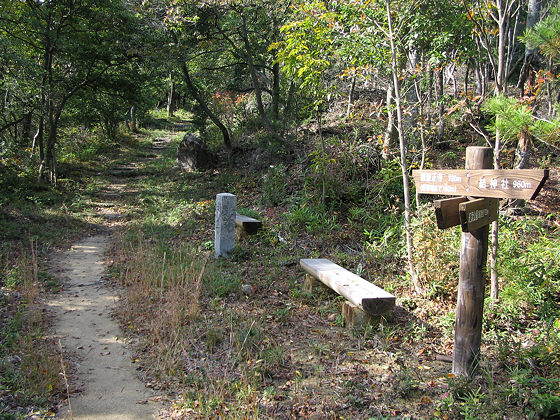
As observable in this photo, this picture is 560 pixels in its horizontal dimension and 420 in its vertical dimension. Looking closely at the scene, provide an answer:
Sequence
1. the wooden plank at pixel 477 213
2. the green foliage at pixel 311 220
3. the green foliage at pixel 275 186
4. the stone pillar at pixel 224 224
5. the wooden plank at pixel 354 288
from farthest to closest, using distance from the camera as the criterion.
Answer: the green foliage at pixel 275 186 → the green foliage at pixel 311 220 → the stone pillar at pixel 224 224 → the wooden plank at pixel 354 288 → the wooden plank at pixel 477 213

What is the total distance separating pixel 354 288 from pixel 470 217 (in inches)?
78.1

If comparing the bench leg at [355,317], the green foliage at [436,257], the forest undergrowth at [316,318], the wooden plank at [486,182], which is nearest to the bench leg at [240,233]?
the forest undergrowth at [316,318]

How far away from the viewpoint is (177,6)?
10250 mm

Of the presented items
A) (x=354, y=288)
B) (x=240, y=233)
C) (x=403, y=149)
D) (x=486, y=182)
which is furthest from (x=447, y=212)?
(x=240, y=233)

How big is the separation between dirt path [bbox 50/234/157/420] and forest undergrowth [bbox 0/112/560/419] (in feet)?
0.56

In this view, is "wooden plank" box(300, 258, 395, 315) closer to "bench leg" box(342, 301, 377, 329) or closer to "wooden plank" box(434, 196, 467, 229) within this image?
"bench leg" box(342, 301, 377, 329)

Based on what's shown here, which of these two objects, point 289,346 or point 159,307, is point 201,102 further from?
point 289,346

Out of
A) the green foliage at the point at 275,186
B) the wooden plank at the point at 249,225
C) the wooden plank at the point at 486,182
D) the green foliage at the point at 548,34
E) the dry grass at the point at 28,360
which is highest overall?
the green foliage at the point at 548,34

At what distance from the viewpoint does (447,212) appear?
307 cm

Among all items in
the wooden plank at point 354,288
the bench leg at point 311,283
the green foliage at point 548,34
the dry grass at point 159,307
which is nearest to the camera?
the green foliage at point 548,34

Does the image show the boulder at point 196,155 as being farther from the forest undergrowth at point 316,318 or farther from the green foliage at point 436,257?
the green foliage at point 436,257

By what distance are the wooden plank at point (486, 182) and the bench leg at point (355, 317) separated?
1689 millimetres

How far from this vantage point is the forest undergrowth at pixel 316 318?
10.9ft

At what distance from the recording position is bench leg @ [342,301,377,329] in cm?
455
